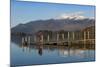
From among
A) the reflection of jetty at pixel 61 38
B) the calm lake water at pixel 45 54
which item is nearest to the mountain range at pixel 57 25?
the reflection of jetty at pixel 61 38

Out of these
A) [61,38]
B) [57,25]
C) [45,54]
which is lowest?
[45,54]

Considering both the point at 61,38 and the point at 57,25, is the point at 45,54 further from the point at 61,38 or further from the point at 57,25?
the point at 57,25

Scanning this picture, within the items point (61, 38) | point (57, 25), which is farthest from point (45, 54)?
point (57, 25)

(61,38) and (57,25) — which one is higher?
(57,25)

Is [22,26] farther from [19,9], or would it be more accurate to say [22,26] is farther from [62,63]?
[62,63]

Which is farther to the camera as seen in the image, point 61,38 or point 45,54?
point 61,38

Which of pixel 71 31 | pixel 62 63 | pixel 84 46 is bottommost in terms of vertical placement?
pixel 62 63

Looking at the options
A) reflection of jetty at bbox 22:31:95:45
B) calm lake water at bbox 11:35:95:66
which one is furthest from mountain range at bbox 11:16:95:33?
calm lake water at bbox 11:35:95:66
